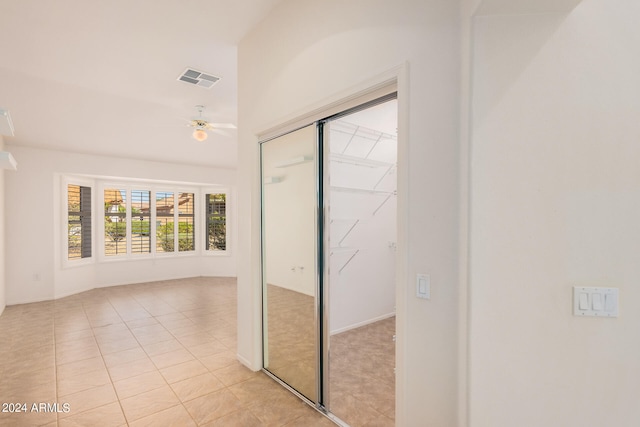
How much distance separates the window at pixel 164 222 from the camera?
7422mm

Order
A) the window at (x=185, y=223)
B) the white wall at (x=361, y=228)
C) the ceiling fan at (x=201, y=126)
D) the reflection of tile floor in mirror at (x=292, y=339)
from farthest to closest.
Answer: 1. the window at (x=185, y=223)
2. the ceiling fan at (x=201, y=126)
3. the white wall at (x=361, y=228)
4. the reflection of tile floor in mirror at (x=292, y=339)

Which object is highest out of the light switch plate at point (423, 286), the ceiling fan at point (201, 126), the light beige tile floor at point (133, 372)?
the ceiling fan at point (201, 126)

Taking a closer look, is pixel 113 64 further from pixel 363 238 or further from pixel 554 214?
pixel 554 214

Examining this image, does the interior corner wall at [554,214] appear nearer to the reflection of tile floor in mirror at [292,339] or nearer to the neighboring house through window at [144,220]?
the reflection of tile floor in mirror at [292,339]

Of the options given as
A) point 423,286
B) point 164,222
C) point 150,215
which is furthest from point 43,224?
point 423,286

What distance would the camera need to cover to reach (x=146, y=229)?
286 inches

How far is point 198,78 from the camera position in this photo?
3.52m

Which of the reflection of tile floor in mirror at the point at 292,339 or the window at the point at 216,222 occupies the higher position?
the window at the point at 216,222

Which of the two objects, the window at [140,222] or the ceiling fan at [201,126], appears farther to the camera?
the window at [140,222]

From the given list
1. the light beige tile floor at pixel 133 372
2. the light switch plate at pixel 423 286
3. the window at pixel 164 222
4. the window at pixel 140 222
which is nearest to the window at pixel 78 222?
the window at pixel 140 222

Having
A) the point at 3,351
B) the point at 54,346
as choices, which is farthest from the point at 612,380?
the point at 3,351

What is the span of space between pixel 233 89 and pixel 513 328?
12.0 ft

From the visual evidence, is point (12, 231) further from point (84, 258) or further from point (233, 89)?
point (233, 89)

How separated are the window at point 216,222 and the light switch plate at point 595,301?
741 cm
